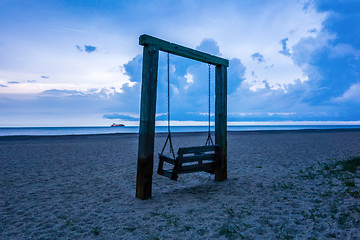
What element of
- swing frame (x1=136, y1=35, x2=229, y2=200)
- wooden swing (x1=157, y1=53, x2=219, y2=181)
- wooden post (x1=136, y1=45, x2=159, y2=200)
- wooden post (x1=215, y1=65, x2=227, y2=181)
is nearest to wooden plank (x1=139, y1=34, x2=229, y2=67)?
swing frame (x1=136, y1=35, x2=229, y2=200)

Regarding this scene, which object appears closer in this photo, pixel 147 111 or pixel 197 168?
pixel 147 111

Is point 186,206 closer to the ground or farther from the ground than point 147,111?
closer to the ground

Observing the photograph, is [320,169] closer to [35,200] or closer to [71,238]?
[71,238]

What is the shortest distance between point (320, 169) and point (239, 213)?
569 cm

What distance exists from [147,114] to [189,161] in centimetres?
168

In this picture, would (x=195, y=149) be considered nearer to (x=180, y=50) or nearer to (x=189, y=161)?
(x=189, y=161)

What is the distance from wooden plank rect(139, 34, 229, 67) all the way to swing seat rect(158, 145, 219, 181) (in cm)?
248

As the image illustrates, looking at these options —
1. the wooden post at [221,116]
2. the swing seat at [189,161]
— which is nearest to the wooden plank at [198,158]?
the swing seat at [189,161]

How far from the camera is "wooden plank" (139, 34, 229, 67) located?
527 cm

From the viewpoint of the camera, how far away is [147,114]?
17.4 feet

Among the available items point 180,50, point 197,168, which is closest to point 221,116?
point 197,168

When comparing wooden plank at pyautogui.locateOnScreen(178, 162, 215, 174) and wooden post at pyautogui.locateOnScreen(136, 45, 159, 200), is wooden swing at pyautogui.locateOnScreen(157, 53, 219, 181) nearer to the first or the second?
wooden plank at pyautogui.locateOnScreen(178, 162, 215, 174)

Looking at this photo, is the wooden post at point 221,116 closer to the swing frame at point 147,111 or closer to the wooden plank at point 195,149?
the wooden plank at point 195,149

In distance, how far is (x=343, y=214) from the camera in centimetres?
416
